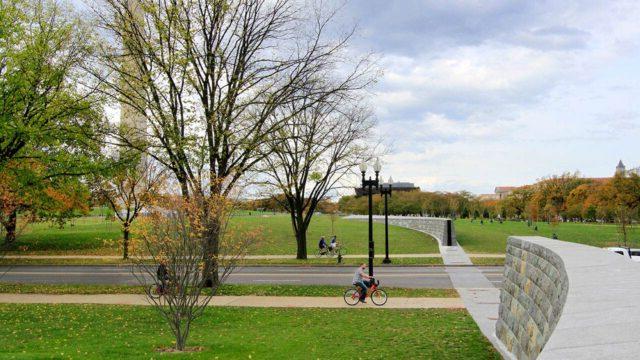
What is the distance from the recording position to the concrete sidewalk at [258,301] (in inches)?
687

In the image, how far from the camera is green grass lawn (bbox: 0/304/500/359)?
11047mm

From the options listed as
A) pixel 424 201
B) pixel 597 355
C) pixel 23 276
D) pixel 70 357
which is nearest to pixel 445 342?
pixel 70 357

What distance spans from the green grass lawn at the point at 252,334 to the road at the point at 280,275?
21.8 feet

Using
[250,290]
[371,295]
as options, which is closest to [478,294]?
[371,295]

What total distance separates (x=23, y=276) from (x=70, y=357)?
763 inches

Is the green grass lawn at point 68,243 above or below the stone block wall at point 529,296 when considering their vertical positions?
below

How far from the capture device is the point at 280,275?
26.1m

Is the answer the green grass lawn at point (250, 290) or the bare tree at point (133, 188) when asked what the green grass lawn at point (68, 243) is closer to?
the bare tree at point (133, 188)

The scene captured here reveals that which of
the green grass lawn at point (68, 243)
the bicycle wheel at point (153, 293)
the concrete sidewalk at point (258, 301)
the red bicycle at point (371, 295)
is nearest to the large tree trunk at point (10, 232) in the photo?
the concrete sidewalk at point (258, 301)

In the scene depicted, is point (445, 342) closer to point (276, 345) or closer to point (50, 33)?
point (276, 345)

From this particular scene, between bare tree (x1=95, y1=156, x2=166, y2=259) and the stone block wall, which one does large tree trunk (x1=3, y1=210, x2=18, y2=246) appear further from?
the stone block wall

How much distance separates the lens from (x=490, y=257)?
32.3 metres

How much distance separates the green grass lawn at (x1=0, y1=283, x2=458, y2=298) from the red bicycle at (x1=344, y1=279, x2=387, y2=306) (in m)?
1.27

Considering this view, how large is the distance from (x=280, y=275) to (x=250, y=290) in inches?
204
